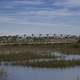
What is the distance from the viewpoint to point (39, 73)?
3484 centimetres

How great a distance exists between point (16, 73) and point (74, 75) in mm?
5600

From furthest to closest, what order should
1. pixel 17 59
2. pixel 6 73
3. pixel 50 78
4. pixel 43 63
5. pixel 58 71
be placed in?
pixel 17 59 < pixel 43 63 < pixel 58 71 < pixel 6 73 < pixel 50 78

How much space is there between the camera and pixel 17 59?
4691 centimetres

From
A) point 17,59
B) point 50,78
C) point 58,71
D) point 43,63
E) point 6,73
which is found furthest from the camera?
point 17,59

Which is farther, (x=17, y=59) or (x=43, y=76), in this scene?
(x=17, y=59)

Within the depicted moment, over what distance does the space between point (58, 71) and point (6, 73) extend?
18.2 feet

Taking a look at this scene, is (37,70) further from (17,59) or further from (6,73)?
(17,59)

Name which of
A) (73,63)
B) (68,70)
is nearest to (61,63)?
(73,63)

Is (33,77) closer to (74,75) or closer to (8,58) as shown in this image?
(74,75)

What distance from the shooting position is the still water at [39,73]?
31578mm

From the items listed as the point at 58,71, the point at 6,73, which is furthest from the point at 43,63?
the point at 6,73

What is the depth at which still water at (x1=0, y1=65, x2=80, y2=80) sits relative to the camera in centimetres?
3158

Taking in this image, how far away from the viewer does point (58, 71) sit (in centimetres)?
3622

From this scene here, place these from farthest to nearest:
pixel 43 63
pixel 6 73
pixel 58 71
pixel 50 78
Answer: pixel 43 63, pixel 58 71, pixel 6 73, pixel 50 78
